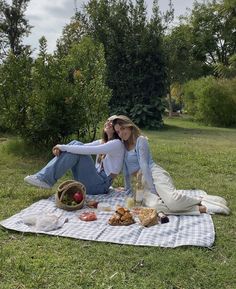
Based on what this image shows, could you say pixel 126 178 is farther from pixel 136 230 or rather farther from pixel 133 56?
pixel 133 56

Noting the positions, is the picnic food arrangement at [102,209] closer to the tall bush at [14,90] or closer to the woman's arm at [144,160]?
the woman's arm at [144,160]

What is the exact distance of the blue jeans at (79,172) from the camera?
580 cm

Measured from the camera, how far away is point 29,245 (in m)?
4.12

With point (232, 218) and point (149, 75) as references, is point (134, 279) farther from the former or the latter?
point (149, 75)

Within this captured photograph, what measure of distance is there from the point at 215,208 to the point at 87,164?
1.80 m

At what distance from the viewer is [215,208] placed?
5344 millimetres

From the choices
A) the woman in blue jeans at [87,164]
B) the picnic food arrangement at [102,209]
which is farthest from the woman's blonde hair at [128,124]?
the picnic food arrangement at [102,209]

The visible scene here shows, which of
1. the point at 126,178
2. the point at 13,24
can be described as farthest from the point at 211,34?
the point at 126,178

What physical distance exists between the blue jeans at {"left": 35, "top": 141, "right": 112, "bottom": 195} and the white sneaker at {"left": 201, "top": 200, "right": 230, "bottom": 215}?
1464mm

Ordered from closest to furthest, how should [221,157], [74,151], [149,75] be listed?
[74,151]
[221,157]
[149,75]

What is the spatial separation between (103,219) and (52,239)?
85 centimetres

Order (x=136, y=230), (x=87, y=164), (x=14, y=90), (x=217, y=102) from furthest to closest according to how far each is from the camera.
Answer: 1. (x=217, y=102)
2. (x=14, y=90)
3. (x=87, y=164)
4. (x=136, y=230)

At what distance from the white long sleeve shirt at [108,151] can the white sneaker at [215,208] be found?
1273 millimetres

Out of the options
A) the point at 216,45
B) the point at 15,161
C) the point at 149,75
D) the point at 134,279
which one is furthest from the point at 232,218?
the point at 216,45
